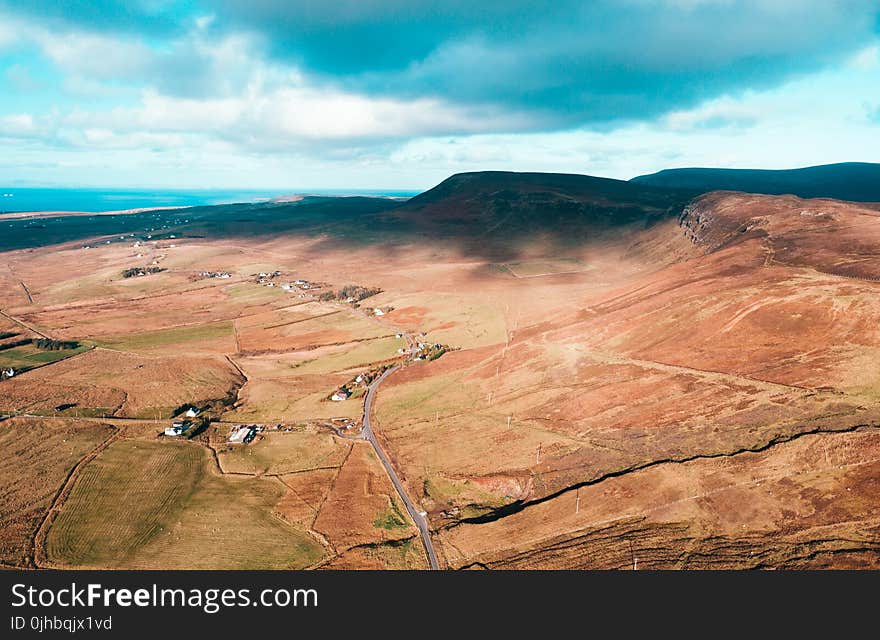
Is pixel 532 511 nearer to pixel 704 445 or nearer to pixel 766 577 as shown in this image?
pixel 704 445

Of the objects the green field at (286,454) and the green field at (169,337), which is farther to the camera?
the green field at (169,337)

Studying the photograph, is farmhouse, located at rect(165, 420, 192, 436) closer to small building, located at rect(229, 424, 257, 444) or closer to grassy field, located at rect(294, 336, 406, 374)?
small building, located at rect(229, 424, 257, 444)

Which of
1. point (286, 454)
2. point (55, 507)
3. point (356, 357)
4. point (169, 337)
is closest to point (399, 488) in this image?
point (286, 454)

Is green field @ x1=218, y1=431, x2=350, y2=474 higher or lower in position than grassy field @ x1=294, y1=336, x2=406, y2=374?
lower

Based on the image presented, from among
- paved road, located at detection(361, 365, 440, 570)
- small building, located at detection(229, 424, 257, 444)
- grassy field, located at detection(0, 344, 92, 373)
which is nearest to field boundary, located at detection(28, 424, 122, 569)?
small building, located at detection(229, 424, 257, 444)

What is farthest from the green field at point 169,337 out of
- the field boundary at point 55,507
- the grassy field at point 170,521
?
the grassy field at point 170,521

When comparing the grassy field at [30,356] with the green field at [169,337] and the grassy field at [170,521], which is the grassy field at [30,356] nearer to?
the green field at [169,337]

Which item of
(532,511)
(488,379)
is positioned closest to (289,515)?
(532,511)

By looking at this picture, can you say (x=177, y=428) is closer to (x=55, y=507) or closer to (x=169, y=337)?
(x=55, y=507)
